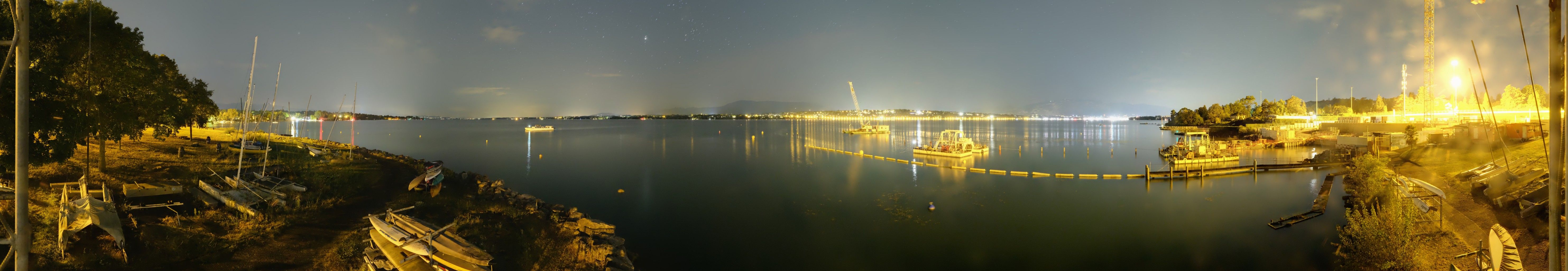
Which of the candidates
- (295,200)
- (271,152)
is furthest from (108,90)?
(271,152)

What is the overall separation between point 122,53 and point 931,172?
31.2 metres

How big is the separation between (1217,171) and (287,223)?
3705cm

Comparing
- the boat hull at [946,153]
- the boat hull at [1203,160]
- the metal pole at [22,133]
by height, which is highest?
the metal pole at [22,133]

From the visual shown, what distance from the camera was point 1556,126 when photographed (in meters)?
3.63

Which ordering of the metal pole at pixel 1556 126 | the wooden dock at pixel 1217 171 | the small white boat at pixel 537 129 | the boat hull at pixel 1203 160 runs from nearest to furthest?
the metal pole at pixel 1556 126 < the wooden dock at pixel 1217 171 < the boat hull at pixel 1203 160 < the small white boat at pixel 537 129

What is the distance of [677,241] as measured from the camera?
1697 cm

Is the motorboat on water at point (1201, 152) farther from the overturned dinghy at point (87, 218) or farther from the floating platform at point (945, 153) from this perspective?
the overturned dinghy at point (87, 218)

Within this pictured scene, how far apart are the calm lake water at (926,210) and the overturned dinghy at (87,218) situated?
9.23m

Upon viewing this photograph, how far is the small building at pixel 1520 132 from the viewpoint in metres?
24.7

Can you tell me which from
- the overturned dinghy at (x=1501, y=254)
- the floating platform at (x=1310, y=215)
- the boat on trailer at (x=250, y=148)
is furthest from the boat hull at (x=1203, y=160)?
the boat on trailer at (x=250, y=148)

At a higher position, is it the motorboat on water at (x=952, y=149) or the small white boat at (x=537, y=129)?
the small white boat at (x=537, y=129)

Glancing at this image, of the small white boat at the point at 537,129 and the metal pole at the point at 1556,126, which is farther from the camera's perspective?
the small white boat at the point at 537,129

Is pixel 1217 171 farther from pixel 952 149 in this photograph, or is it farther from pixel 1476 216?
pixel 1476 216

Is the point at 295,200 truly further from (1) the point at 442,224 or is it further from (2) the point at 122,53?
(2) the point at 122,53
